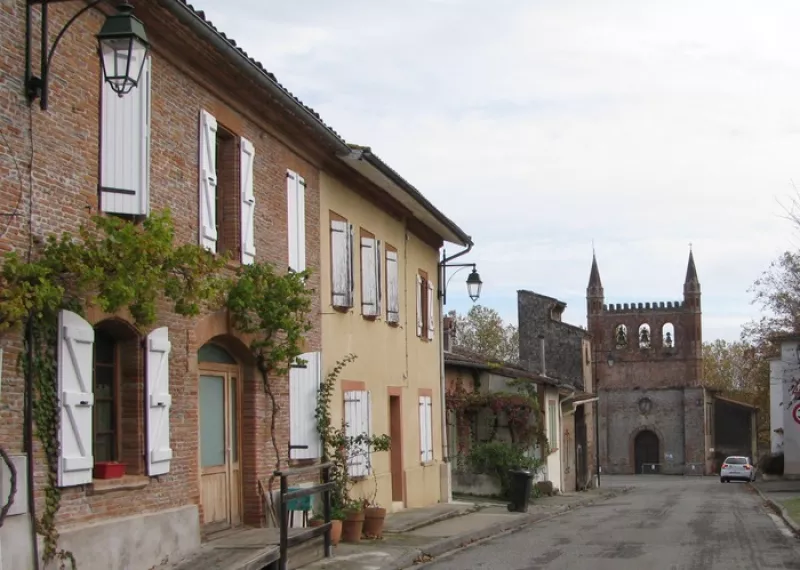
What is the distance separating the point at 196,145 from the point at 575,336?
4413cm

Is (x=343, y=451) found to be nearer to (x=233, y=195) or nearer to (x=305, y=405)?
(x=305, y=405)

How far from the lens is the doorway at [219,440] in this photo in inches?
522

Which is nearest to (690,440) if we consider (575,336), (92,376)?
(575,336)

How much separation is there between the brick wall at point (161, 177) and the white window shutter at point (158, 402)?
12 centimetres

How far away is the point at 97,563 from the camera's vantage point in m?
9.98

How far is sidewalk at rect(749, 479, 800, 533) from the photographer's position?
868 inches

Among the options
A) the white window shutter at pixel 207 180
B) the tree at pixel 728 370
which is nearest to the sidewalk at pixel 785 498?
the white window shutter at pixel 207 180

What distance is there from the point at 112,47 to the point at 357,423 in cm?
960

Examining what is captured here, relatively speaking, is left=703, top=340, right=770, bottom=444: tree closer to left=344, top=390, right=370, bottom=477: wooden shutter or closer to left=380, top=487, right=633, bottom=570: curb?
left=380, top=487, right=633, bottom=570: curb

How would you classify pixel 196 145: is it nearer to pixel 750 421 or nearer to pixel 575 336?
pixel 575 336

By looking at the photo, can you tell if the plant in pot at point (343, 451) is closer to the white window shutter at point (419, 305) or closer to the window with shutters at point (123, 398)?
the window with shutters at point (123, 398)

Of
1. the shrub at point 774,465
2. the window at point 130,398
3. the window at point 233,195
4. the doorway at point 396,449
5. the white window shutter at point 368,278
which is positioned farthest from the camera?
the shrub at point 774,465

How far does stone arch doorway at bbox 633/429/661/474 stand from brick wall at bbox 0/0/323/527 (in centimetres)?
6506

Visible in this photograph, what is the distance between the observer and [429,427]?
77.6ft
